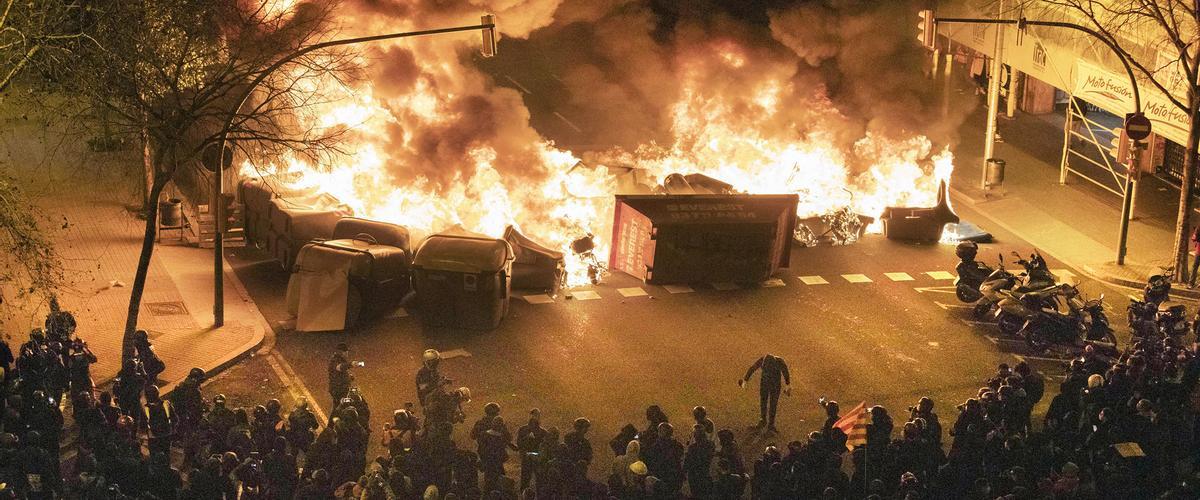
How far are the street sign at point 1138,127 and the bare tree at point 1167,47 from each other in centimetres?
51

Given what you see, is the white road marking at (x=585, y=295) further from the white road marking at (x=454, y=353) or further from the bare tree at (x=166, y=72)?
the bare tree at (x=166, y=72)

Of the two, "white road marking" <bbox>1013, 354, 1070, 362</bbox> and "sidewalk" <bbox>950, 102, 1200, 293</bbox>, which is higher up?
"sidewalk" <bbox>950, 102, 1200, 293</bbox>

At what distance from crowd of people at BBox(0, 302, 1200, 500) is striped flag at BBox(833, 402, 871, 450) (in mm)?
44

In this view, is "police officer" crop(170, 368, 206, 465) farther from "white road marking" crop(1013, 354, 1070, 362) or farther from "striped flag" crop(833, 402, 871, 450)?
"white road marking" crop(1013, 354, 1070, 362)

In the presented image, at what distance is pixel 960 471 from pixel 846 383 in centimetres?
445

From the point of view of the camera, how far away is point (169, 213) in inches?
883

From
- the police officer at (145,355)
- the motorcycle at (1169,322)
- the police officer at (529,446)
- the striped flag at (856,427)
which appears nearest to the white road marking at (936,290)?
the motorcycle at (1169,322)

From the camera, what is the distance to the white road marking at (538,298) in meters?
19.8

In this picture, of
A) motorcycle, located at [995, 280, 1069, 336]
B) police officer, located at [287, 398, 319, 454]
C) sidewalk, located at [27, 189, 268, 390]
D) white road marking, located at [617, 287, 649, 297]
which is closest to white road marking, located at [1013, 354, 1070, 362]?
motorcycle, located at [995, 280, 1069, 336]

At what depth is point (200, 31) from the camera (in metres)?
18.2

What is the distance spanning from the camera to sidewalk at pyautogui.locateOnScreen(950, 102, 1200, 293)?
882 inches

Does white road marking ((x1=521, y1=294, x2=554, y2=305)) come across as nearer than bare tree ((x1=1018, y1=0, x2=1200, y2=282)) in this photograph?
Yes

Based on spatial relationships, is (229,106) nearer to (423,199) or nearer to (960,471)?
(423,199)

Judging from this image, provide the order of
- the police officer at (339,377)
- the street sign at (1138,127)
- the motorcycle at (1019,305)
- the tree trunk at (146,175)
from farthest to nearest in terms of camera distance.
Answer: the tree trunk at (146,175), the street sign at (1138,127), the motorcycle at (1019,305), the police officer at (339,377)
